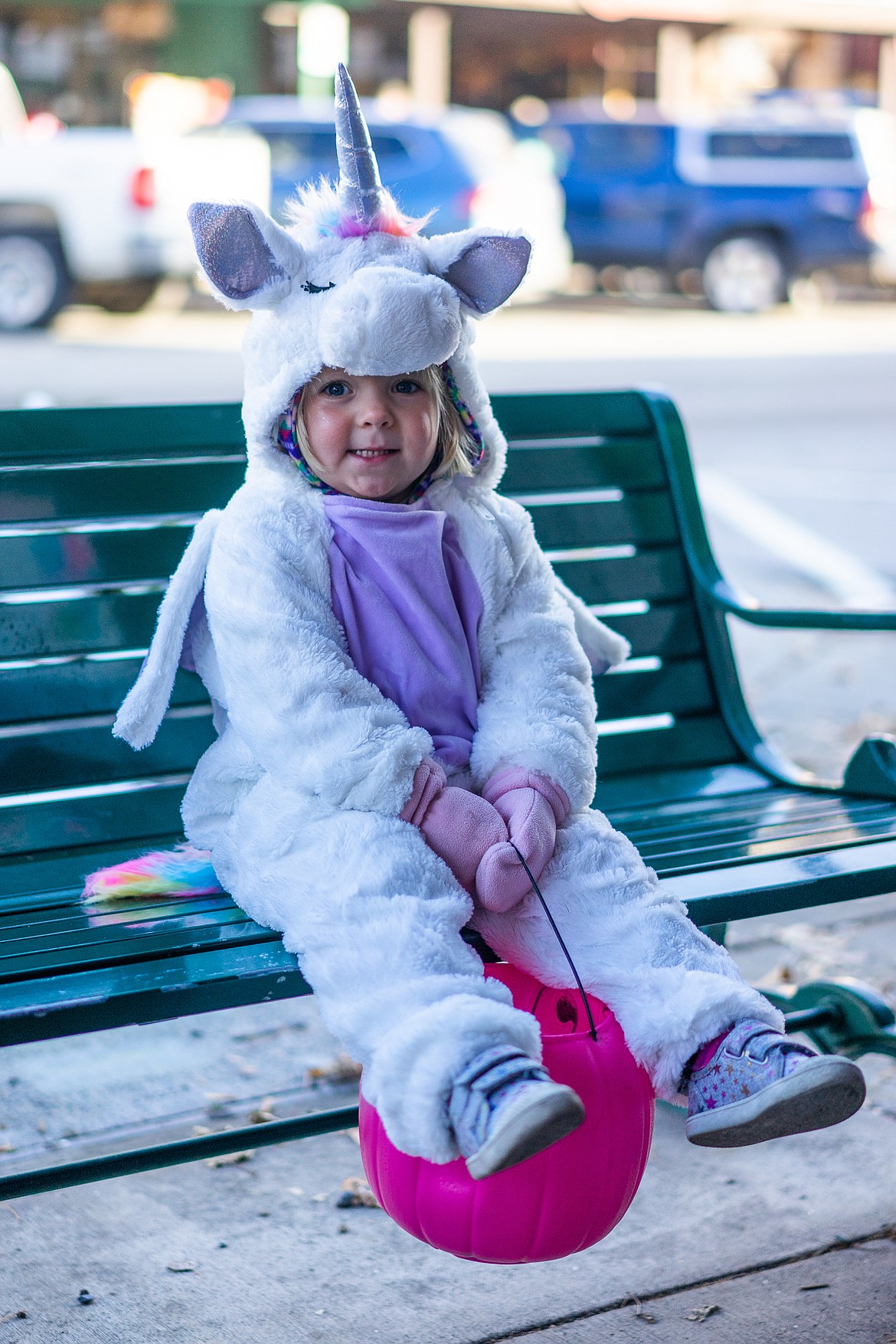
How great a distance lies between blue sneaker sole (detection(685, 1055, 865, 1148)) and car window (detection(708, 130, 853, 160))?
56.4 ft

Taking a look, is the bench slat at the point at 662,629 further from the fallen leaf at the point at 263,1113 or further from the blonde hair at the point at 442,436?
the fallen leaf at the point at 263,1113

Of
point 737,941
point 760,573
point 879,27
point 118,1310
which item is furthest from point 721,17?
point 118,1310

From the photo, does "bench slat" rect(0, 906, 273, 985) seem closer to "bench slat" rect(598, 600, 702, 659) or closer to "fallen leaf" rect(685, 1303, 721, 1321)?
"fallen leaf" rect(685, 1303, 721, 1321)

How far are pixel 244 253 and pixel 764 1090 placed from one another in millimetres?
1360

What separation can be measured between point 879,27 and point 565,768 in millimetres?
28009

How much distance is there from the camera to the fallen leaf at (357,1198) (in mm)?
3008

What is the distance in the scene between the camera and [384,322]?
2430mm

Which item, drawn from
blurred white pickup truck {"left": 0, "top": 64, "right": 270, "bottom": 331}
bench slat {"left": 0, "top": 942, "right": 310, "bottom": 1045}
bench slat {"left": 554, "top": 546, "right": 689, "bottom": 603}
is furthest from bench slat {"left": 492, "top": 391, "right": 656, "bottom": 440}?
blurred white pickup truck {"left": 0, "top": 64, "right": 270, "bottom": 331}

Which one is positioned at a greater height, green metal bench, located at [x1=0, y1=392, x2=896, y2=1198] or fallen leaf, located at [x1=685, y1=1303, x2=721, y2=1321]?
green metal bench, located at [x1=0, y1=392, x2=896, y2=1198]

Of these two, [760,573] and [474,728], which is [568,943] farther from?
[760,573]

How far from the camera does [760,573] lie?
7.55 metres

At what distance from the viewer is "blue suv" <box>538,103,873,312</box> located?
17.8 metres

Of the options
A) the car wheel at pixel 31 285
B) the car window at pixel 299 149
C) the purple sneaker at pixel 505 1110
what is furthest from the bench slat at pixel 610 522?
the car window at pixel 299 149

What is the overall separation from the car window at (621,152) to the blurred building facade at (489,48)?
6095mm
